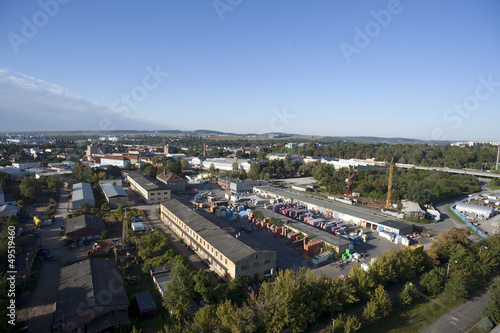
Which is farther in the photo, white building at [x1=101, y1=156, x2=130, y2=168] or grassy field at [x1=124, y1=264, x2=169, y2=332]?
white building at [x1=101, y1=156, x2=130, y2=168]

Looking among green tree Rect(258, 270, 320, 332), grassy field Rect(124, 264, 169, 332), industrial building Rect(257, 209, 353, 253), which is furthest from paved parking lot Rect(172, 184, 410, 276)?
grassy field Rect(124, 264, 169, 332)

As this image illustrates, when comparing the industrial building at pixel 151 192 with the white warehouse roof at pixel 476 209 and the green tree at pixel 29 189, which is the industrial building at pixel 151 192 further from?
the white warehouse roof at pixel 476 209

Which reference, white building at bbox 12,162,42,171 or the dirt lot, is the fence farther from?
white building at bbox 12,162,42,171

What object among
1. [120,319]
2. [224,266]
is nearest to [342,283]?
[224,266]

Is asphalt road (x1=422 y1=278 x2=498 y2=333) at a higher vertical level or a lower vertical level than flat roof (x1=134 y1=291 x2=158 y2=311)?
lower

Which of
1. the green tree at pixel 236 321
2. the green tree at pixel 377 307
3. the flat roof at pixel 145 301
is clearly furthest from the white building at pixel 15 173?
the green tree at pixel 377 307

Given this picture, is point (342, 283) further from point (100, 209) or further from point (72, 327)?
point (100, 209)

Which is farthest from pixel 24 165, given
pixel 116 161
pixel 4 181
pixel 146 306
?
pixel 146 306
